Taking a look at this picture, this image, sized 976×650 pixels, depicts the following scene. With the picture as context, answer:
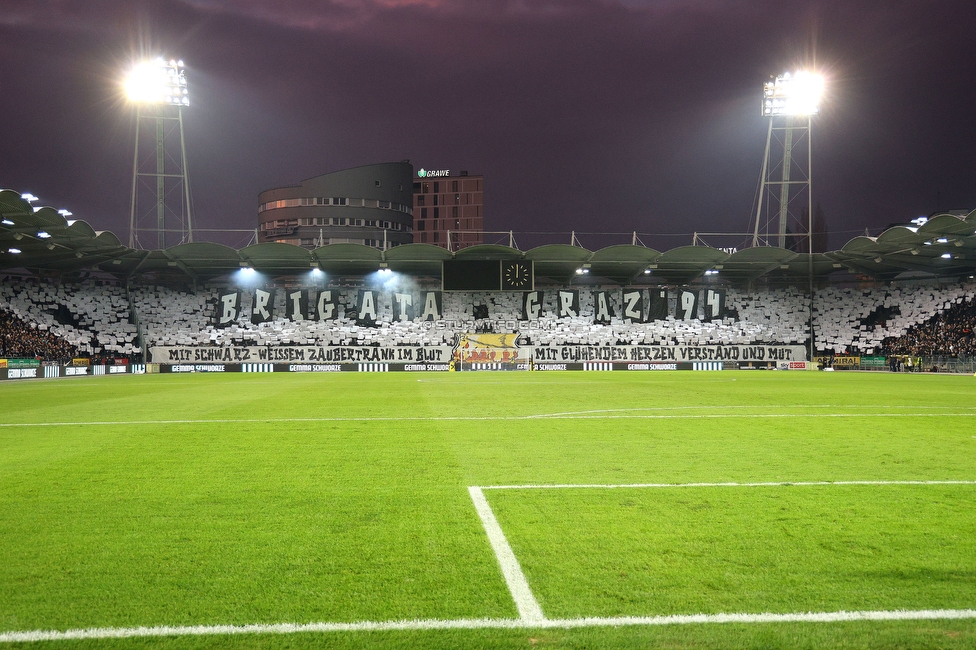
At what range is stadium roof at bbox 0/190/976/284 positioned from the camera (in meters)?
42.1

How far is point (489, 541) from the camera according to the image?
505 cm

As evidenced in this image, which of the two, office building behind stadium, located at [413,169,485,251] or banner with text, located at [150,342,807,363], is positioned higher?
office building behind stadium, located at [413,169,485,251]

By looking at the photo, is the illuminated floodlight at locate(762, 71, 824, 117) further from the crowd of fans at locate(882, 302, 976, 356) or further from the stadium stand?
the crowd of fans at locate(882, 302, 976, 356)

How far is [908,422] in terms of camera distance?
13.1 meters

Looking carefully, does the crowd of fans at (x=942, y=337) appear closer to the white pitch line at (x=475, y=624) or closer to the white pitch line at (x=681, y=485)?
the white pitch line at (x=681, y=485)

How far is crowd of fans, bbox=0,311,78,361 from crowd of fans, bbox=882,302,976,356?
6288cm

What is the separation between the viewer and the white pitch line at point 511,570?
3.74 metres

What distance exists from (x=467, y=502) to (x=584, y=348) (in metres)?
47.9

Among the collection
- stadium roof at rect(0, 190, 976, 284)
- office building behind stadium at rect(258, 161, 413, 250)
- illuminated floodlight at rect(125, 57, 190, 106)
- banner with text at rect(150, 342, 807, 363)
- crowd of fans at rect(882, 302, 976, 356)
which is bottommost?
banner with text at rect(150, 342, 807, 363)

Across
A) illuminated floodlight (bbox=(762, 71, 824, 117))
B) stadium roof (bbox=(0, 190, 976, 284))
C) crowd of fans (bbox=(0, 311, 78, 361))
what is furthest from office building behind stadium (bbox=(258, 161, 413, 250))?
illuminated floodlight (bbox=(762, 71, 824, 117))

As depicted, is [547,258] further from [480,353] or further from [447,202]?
[447,202]

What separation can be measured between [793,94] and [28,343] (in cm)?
5772

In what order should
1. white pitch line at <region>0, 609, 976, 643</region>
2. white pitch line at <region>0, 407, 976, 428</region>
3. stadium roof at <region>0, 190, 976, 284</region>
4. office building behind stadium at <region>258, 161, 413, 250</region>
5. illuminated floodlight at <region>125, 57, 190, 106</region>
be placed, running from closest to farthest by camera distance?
white pitch line at <region>0, 609, 976, 643</region> → white pitch line at <region>0, 407, 976, 428</region> → stadium roof at <region>0, 190, 976, 284</region> → illuminated floodlight at <region>125, 57, 190, 106</region> → office building behind stadium at <region>258, 161, 413, 250</region>

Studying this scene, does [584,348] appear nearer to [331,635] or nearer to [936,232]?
[936,232]
